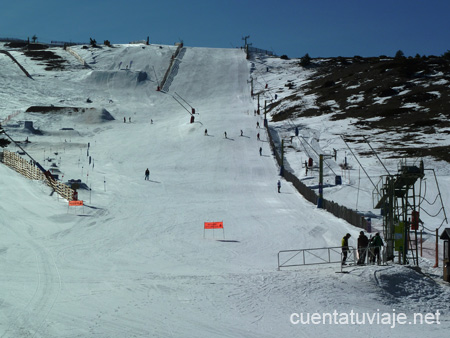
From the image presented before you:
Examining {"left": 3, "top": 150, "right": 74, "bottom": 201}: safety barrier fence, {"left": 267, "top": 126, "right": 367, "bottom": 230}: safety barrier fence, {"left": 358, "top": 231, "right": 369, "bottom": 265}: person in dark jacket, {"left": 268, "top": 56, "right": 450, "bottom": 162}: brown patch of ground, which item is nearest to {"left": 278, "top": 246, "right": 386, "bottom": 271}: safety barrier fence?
{"left": 358, "top": 231, "right": 369, "bottom": 265}: person in dark jacket

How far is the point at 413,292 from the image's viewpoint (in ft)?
48.7

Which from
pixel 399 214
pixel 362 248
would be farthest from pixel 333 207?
pixel 362 248

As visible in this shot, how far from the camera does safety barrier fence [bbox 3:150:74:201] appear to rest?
3191 centimetres

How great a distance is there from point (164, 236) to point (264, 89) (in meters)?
67.1

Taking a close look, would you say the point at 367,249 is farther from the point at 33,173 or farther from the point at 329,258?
the point at 33,173

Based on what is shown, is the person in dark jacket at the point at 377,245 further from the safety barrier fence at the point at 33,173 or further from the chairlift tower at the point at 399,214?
the safety barrier fence at the point at 33,173

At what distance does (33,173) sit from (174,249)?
19.2 m

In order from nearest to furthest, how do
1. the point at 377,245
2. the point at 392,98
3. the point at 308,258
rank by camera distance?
the point at 377,245 → the point at 308,258 → the point at 392,98

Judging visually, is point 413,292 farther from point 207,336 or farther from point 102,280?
point 102,280

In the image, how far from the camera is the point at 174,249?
21.2 metres

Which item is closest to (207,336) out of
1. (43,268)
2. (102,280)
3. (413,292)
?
(102,280)

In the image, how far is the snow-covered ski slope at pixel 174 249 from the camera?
12.7 metres

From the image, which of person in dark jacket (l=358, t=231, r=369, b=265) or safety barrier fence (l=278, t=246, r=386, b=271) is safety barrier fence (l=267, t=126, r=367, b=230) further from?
person in dark jacket (l=358, t=231, r=369, b=265)

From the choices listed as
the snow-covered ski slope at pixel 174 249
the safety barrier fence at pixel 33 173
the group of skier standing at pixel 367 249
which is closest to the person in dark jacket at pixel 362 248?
the group of skier standing at pixel 367 249
